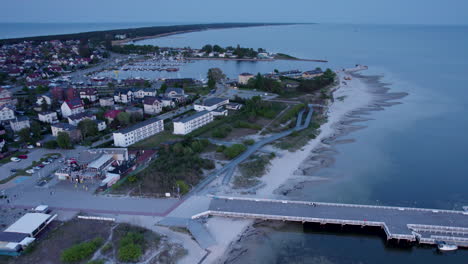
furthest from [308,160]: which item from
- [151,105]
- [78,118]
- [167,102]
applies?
[78,118]

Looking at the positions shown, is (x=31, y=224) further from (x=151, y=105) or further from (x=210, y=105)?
(x=210, y=105)

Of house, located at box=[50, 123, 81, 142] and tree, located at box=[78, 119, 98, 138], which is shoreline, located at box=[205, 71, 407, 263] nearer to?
tree, located at box=[78, 119, 98, 138]

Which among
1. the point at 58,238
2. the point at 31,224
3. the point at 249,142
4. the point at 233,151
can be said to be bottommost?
the point at 58,238

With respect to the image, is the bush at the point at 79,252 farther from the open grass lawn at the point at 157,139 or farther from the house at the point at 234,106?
the house at the point at 234,106

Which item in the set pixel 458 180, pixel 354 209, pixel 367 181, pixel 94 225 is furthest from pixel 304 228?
pixel 458 180

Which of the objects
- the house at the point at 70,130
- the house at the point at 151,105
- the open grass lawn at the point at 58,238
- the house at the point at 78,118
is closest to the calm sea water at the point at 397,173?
the open grass lawn at the point at 58,238

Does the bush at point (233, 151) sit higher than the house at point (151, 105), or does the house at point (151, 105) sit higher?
the house at point (151, 105)
